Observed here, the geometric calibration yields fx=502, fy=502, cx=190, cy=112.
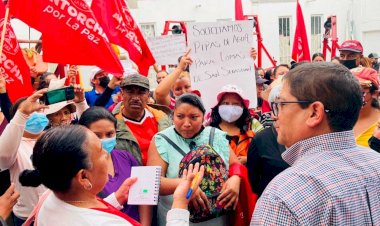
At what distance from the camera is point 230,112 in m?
4.14

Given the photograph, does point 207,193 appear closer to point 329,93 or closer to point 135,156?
point 135,156

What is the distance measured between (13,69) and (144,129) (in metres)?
1.27

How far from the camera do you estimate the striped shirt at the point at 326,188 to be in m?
1.46

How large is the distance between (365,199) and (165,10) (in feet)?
49.0

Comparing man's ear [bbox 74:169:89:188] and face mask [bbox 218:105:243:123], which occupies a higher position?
man's ear [bbox 74:169:89:188]

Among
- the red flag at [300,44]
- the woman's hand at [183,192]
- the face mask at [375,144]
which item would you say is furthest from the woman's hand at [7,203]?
the red flag at [300,44]

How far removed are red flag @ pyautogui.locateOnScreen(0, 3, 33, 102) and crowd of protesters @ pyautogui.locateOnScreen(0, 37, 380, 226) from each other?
27 centimetres

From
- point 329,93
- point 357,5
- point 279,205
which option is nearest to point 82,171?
point 279,205

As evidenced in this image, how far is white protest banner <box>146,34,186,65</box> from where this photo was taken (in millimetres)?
6279

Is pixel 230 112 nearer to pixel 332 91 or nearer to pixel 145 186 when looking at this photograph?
pixel 145 186

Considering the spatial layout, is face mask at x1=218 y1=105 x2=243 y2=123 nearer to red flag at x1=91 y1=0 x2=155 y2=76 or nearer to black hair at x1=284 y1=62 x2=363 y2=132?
red flag at x1=91 y1=0 x2=155 y2=76

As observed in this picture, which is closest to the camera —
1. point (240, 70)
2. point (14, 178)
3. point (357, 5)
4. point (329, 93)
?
point (329, 93)

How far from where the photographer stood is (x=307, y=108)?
1634 millimetres

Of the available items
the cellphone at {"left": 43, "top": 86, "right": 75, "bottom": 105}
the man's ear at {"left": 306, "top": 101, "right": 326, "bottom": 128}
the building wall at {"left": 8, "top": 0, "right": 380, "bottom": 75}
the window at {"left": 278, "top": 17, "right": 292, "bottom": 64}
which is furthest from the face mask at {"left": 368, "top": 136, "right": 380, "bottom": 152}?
the window at {"left": 278, "top": 17, "right": 292, "bottom": 64}
